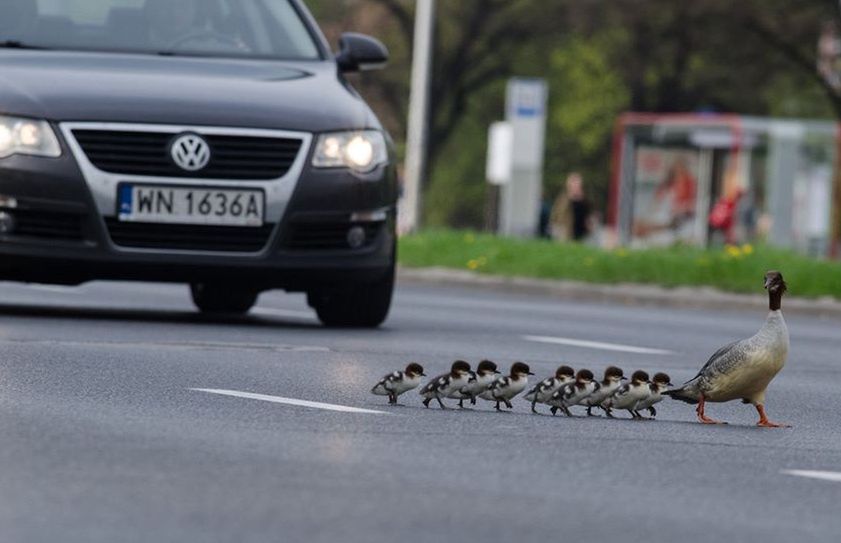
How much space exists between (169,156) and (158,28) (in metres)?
1.37

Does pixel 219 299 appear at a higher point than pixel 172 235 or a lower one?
lower

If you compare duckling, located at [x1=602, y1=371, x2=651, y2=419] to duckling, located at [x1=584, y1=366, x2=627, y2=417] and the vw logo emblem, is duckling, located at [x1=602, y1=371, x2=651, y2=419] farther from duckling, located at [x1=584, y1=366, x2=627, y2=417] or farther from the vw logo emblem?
the vw logo emblem

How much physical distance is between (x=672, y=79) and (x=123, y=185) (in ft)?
166

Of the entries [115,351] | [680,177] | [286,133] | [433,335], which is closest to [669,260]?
[433,335]

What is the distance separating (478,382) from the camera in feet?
30.2

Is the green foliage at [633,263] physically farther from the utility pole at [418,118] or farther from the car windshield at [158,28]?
the car windshield at [158,28]

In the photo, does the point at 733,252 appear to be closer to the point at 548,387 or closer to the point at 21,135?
the point at 21,135

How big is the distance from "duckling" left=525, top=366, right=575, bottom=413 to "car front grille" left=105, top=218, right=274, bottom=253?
3623 mm

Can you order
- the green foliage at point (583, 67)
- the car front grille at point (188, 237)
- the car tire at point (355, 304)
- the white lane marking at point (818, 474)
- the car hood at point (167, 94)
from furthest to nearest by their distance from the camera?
1. the green foliage at point (583, 67)
2. the car tire at point (355, 304)
3. the car front grille at point (188, 237)
4. the car hood at point (167, 94)
5. the white lane marking at point (818, 474)

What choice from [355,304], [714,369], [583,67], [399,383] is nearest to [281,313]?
[355,304]

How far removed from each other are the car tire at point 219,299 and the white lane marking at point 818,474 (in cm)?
791

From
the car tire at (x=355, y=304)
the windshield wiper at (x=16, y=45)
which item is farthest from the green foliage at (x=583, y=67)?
the windshield wiper at (x=16, y=45)

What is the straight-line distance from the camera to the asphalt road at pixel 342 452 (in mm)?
5840

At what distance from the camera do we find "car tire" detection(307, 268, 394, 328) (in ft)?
44.4
